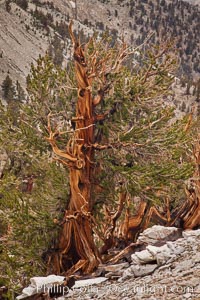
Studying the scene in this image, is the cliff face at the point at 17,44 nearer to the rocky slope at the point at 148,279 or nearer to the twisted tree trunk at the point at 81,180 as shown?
the twisted tree trunk at the point at 81,180

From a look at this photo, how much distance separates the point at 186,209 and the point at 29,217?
3.91 metres

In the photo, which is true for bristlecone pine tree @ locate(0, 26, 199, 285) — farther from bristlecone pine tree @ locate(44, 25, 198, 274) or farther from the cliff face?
the cliff face

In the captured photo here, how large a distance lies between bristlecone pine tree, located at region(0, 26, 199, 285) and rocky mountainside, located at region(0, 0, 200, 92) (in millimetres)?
36043

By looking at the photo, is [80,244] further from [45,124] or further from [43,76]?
[43,76]

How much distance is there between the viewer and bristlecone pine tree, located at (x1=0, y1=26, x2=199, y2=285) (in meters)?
7.74

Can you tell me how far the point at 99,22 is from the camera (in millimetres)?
112250

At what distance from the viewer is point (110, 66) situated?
8.51 metres

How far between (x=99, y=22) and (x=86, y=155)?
4318 inches

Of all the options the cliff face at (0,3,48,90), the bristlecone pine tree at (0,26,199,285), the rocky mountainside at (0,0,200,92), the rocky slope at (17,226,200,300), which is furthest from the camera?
the rocky mountainside at (0,0,200,92)

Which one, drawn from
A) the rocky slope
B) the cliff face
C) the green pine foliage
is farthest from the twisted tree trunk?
the cliff face

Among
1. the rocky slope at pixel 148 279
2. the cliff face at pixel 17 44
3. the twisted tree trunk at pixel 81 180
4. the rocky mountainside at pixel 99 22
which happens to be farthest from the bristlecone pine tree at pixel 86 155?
the rocky mountainside at pixel 99 22

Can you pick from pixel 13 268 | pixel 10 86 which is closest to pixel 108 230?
pixel 13 268

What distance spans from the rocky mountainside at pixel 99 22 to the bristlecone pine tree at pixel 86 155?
1419 inches

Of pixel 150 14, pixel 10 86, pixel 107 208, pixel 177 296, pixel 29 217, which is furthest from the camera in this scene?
pixel 150 14
